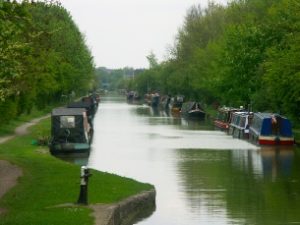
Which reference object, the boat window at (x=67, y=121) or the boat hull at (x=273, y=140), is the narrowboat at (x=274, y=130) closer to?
the boat hull at (x=273, y=140)

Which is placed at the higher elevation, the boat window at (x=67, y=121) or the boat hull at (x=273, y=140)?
the boat window at (x=67, y=121)

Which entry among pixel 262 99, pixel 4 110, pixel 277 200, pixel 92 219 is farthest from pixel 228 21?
pixel 92 219

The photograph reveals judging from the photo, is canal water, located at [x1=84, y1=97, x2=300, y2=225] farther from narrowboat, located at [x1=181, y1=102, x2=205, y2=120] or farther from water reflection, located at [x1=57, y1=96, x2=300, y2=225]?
narrowboat, located at [x1=181, y1=102, x2=205, y2=120]

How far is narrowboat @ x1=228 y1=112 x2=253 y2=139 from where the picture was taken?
184 ft

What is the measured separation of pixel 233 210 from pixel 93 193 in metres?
4.28

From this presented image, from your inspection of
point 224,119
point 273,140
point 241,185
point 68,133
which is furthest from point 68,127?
point 224,119

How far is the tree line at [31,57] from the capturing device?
16.1 meters

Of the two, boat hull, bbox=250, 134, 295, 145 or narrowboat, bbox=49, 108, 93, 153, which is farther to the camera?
boat hull, bbox=250, 134, 295, 145

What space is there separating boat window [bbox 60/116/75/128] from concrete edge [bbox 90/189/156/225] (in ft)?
66.2

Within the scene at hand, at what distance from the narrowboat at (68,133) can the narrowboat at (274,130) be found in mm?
11633

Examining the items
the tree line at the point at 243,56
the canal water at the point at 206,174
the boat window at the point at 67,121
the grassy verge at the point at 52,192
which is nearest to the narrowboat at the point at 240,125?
the canal water at the point at 206,174

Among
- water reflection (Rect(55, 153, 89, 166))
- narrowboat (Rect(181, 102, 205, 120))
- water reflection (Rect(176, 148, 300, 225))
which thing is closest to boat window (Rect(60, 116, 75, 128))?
water reflection (Rect(55, 153, 89, 166))

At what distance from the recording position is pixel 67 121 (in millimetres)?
43875

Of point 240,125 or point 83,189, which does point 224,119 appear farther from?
point 83,189
